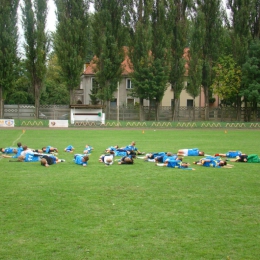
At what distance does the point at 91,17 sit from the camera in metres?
50.9

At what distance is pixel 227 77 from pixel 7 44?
29.6 metres

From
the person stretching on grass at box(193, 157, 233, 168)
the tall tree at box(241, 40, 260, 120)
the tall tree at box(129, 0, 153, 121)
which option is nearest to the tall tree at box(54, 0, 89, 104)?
the tall tree at box(129, 0, 153, 121)

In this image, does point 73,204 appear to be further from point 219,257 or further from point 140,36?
point 140,36

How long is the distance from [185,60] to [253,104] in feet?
39.2

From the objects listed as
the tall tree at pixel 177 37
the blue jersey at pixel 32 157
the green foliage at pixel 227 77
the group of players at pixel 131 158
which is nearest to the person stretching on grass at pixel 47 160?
the group of players at pixel 131 158

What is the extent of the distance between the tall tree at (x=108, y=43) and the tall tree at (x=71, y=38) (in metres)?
1.93

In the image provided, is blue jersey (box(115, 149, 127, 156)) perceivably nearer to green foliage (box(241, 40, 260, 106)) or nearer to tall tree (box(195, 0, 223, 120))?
green foliage (box(241, 40, 260, 106))

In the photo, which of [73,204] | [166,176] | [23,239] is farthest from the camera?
[166,176]

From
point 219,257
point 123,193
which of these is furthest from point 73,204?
point 219,257

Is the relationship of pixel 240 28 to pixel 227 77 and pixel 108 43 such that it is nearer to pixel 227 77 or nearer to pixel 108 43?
pixel 227 77

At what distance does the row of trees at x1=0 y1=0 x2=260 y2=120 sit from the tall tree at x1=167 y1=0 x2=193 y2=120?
0.43 ft

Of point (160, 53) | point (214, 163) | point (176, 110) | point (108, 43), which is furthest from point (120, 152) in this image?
point (176, 110)

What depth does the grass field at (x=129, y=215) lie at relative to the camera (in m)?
5.78

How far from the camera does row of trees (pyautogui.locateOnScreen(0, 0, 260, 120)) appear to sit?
48500mm
